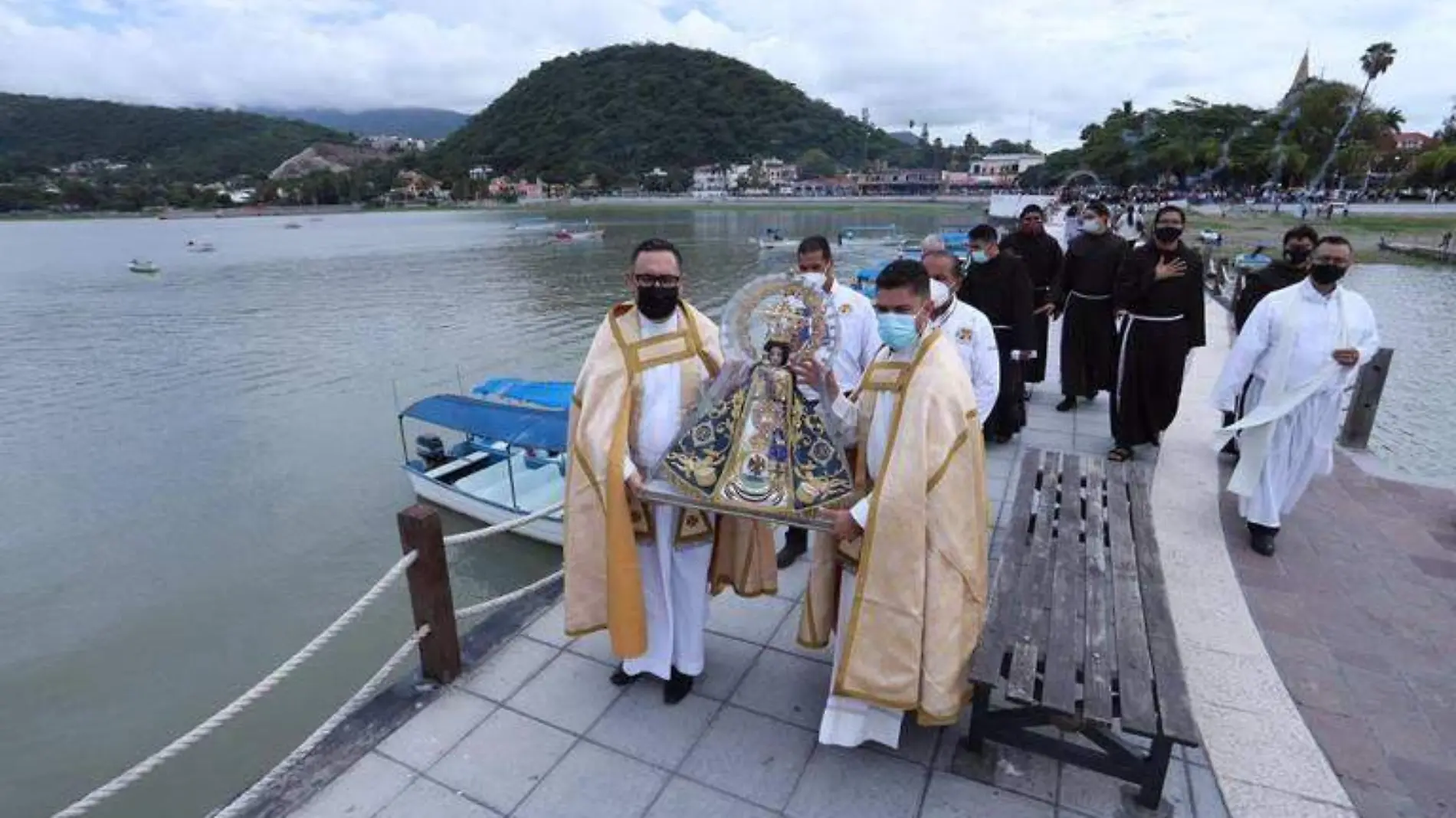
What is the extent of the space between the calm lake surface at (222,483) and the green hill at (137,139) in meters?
148

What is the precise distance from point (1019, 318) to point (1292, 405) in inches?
85.9

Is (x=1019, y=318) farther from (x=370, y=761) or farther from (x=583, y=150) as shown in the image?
(x=583, y=150)

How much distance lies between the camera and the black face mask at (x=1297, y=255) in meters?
5.80

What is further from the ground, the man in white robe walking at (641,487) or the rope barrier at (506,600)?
the man in white robe walking at (641,487)

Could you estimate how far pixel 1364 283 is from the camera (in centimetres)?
2616

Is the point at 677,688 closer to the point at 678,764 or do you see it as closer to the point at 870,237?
the point at 678,764

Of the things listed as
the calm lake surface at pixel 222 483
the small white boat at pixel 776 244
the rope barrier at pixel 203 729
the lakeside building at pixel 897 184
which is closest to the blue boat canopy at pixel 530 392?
the calm lake surface at pixel 222 483

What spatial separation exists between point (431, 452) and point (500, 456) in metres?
1.43

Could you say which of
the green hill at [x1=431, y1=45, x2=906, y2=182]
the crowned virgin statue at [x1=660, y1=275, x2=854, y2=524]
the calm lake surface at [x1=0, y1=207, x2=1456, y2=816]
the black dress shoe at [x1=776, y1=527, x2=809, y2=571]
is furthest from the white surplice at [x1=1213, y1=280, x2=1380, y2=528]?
the green hill at [x1=431, y1=45, x2=906, y2=182]

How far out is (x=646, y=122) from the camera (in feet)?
512

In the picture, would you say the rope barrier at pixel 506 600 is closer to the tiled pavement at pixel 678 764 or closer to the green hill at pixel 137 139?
the tiled pavement at pixel 678 764

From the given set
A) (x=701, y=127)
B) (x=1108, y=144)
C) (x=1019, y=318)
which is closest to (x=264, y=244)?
(x=1019, y=318)

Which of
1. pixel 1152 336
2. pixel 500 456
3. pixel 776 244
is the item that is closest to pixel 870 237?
pixel 776 244

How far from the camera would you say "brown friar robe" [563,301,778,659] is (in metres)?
3.04
